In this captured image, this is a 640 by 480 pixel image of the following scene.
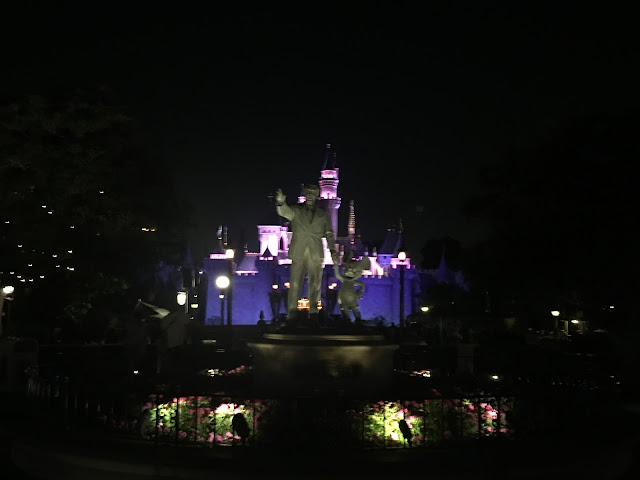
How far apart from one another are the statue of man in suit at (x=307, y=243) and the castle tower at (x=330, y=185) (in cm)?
7556

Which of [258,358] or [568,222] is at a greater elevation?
[568,222]

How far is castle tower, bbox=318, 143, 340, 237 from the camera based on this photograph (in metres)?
89.9

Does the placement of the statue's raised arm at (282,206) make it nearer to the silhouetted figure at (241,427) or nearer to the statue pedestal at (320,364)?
the statue pedestal at (320,364)

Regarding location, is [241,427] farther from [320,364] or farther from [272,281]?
[272,281]

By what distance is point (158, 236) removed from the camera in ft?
118

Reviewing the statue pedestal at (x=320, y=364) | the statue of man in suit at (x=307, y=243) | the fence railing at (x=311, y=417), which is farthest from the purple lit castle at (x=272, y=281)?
the fence railing at (x=311, y=417)

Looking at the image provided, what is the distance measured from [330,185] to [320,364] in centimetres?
7965

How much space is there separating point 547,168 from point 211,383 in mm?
16912

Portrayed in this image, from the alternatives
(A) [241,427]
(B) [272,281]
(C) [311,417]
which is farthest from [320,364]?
(B) [272,281]

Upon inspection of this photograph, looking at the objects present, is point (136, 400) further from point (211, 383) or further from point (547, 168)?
point (547, 168)

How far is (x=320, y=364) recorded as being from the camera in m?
11.9

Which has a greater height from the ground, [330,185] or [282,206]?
[330,185]

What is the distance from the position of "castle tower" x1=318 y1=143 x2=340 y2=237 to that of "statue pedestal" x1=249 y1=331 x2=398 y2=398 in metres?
76.9

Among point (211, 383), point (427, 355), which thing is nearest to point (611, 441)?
point (211, 383)
